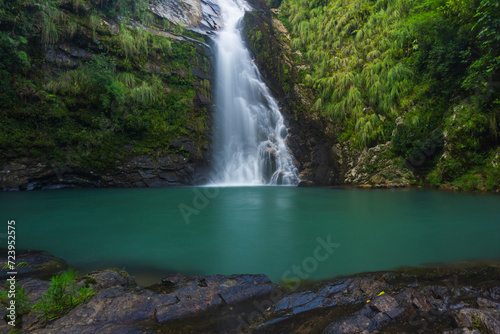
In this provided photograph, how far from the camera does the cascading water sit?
14.6 m

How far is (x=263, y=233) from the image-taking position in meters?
4.94

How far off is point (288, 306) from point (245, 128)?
14.4 metres

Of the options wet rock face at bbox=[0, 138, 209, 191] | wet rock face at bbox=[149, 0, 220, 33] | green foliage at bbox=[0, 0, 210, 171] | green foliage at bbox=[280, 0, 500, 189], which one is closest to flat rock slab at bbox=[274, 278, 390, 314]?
green foliage at bbox=[280, 0, 500, 189]

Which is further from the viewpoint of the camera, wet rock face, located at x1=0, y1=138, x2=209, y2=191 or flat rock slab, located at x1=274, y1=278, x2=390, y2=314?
wet rock face, located at x1=0, y1=138, x2=209, y2=191

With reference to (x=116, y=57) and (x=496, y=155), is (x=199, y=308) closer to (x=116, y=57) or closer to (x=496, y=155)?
(x=496, y=155)

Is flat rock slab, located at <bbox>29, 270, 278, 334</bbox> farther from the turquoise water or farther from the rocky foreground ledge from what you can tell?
the turquoise water

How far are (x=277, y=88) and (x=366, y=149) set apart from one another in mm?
8434

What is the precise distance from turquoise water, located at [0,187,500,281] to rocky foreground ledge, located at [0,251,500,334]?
1.99 ft

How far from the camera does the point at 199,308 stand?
2031 millimetres

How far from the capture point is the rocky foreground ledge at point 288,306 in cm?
169

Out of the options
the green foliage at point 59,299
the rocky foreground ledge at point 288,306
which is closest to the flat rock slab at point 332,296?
the rocky foreground ledge at point 288,306

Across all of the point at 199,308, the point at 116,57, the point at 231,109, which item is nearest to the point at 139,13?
the point at 116,57

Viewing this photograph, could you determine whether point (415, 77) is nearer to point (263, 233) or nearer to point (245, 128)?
point (245, 128)

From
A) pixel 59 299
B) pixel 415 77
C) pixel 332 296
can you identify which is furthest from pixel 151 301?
pixel 415 77
